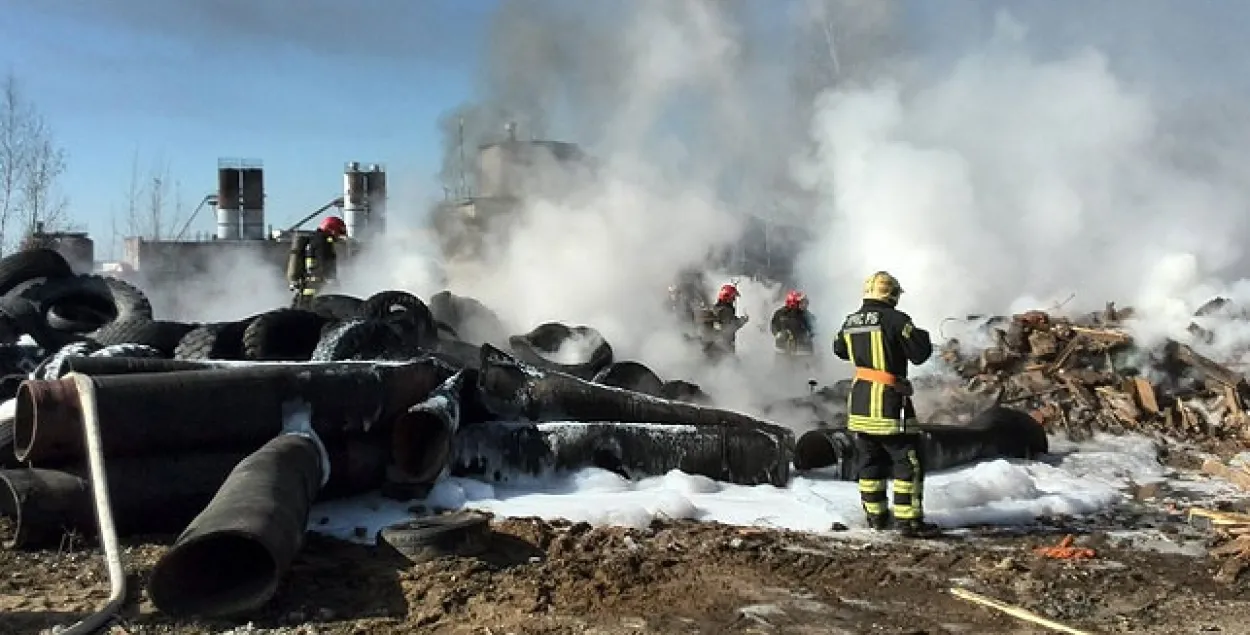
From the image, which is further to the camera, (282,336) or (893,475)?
(282,336)

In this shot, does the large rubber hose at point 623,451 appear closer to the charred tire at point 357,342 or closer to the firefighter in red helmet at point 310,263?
the charred tire at point 357,342

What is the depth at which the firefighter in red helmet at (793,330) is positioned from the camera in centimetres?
1322

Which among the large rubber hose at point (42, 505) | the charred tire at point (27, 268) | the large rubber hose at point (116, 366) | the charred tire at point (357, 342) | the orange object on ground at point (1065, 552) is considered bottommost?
the orange object on ground at point (1065, 552)

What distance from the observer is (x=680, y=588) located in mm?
4688

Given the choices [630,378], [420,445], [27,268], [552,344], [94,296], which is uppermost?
[27,268]

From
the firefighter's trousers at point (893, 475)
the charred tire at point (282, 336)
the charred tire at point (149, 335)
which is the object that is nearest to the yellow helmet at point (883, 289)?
the firefighter's trousers at point (893, 475)

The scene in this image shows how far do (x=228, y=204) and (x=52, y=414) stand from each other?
29.5m

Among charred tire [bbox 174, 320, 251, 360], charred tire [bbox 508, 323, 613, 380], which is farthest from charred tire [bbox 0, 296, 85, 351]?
charred tire [bbox 508, 323, 613, 380]

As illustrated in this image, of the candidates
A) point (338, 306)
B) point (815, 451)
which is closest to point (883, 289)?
point (815, 451)

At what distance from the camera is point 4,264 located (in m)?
11.0

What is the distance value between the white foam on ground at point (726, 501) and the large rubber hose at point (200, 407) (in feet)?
1.79

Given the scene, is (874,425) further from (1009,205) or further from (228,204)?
(228,204)

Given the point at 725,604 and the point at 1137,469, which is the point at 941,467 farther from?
the point at 725,604

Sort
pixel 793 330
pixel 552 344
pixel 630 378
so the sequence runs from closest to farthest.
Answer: pixel 630 378
pixel 552 344
pixel 793 330
